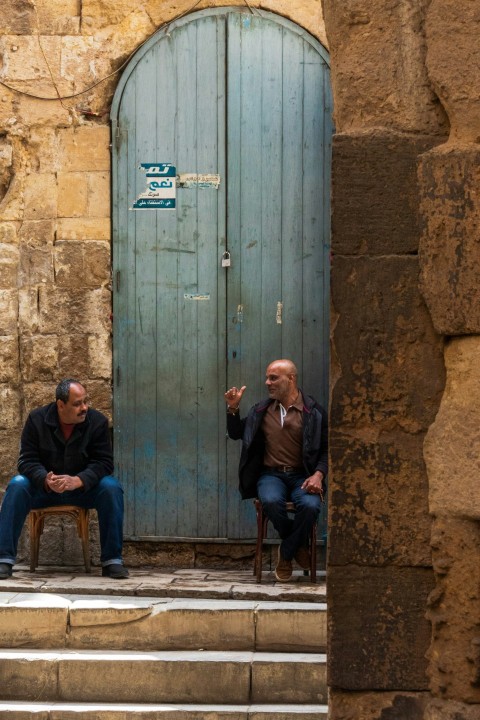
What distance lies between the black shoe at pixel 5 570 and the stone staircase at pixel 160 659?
0.49 metres

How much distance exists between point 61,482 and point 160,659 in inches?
58.4

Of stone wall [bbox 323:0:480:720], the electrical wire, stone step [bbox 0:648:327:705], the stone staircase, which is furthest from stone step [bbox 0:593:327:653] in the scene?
stone wall [bbox 323:0:480:720]

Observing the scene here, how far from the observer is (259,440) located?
8.15 metres

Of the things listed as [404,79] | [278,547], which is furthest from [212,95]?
[404,79]

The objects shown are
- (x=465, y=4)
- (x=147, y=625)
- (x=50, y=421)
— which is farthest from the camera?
(x=50, y=421)

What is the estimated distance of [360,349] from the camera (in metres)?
3.62

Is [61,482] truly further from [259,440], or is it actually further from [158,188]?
[158,188]

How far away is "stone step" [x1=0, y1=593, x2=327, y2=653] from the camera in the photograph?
701cm

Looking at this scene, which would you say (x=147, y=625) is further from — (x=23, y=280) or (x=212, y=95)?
(x=212, y=95)

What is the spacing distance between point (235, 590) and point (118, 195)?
246 centimetres

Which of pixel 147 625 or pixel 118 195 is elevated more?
pixel 118 195

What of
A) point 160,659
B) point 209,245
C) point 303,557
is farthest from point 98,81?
point 160,659

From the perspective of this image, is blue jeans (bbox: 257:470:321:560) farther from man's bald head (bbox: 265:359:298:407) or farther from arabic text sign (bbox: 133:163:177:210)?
arabic text sign (bbox: 133:163:177:210)

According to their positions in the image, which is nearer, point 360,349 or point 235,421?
point 360,349
